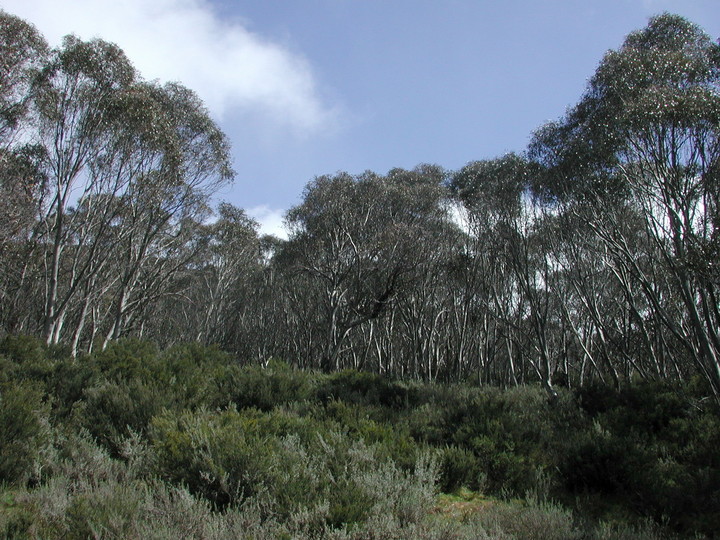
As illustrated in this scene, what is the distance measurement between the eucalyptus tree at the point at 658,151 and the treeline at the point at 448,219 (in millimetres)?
45

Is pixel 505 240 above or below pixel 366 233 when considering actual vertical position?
below

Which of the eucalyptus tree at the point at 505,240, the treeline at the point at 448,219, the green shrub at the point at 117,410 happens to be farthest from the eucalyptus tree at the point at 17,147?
the eucalyptus tree at the point at 505,240

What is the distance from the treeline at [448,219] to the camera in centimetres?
1004

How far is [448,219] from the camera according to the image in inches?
848

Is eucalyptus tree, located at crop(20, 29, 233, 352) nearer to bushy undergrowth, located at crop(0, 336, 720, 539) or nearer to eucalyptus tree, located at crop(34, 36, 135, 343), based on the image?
eucalyptus tree, located at crop(34, 36, 135, 343)

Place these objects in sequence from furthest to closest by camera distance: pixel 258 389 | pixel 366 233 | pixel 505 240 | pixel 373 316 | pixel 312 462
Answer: pixel 366 233 < pixel 373 316 < pixel 505 240 < pixel 258 389 < pixel 312 462

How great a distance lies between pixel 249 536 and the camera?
3520 millimetres

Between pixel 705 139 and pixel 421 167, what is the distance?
15.0 metres

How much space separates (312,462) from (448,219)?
58.6 feet

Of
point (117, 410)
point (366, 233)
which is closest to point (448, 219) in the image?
point (366, 233)

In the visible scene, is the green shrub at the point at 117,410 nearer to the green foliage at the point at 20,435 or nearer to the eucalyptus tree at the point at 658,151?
the green foliage at the point at 20,435

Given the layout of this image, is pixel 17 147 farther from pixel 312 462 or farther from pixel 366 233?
pixel 312 462

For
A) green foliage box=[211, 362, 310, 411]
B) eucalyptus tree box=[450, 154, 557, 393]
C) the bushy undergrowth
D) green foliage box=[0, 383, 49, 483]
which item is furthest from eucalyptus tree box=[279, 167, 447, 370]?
green foliage box=[0, 383, 49, 483]

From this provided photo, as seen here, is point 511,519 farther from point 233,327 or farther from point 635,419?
point 233,327
